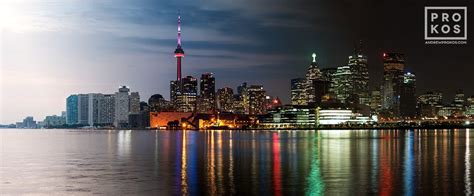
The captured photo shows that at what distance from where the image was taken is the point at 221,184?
4028 centimetres

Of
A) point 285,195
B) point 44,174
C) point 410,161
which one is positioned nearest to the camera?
point 285,195

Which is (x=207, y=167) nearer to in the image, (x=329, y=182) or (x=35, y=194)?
(x=329, y=182)

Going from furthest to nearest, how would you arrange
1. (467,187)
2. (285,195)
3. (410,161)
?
1. (410,161)
2. (467,187)
3. (285,195)

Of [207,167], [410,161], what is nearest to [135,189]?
[207,167]

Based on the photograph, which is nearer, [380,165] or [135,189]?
[135,189]

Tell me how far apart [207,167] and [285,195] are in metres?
20.3

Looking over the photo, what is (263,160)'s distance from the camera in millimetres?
63406

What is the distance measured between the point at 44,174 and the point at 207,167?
1366 cm

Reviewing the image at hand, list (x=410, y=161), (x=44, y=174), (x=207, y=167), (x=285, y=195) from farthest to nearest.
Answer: (x=410, y=161), (x=207, y=167), (x=44, y=174), (x=285, y=195)

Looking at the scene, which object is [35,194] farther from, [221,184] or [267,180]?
[267,180]

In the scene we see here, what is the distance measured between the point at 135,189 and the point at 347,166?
75.8 feet

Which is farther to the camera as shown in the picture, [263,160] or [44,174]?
[263,160]

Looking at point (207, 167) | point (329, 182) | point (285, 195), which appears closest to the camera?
point (285, 195)

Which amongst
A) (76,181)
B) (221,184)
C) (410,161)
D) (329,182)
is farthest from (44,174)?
(410,161)
